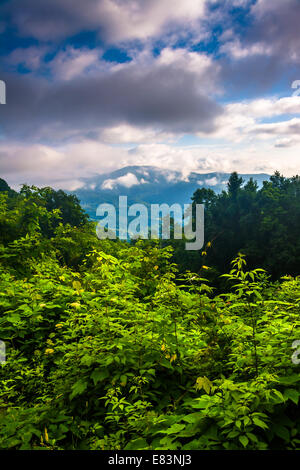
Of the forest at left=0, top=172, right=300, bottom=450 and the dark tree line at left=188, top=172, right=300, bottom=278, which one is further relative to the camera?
the dark tree line at left=188, top=172, right=300, bottom=278

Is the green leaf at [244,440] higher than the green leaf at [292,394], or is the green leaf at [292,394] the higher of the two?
the green leaf at [292,394]

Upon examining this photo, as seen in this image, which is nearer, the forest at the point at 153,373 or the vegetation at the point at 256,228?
the forest at the point at 153,373

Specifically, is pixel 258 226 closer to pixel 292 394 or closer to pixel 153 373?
pixel 153 373

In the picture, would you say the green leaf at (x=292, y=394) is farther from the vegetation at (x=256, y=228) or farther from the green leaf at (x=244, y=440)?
the vegetation at (x=256, y=228)

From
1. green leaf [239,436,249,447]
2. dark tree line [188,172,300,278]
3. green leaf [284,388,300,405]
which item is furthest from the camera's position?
dark tree line [188,172,300,278]

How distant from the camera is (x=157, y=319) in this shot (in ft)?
10.8

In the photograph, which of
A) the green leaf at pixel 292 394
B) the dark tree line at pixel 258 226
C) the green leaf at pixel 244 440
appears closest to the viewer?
the green leaf at pixel 244 440

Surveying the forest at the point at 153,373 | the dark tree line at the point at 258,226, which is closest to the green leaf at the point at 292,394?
the forest at the point at 153,373

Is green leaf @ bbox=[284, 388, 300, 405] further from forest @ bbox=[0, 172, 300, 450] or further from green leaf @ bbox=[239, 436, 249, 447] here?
green leaf @ bbox=[239, 436, 249, 447]

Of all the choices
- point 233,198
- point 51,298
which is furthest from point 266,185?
point 51,298

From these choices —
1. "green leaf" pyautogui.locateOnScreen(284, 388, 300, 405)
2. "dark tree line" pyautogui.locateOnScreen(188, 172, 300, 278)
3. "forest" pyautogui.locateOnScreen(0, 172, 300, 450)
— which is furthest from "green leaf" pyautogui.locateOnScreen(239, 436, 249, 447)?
"dark tree line" pyautogui.locateOnScreen(188, 172, 300, 278)

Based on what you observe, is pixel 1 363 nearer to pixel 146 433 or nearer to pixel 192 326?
pixel 146 433

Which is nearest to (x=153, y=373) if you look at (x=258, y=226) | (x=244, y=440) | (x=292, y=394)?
(x=244, y=440)

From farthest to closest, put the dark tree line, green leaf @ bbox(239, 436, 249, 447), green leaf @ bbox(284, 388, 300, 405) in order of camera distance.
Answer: the dark tree line → green leaf @ bbox(284, 388, 300, 405) → green leaf @ bbox(239, 436, 249, 447)
